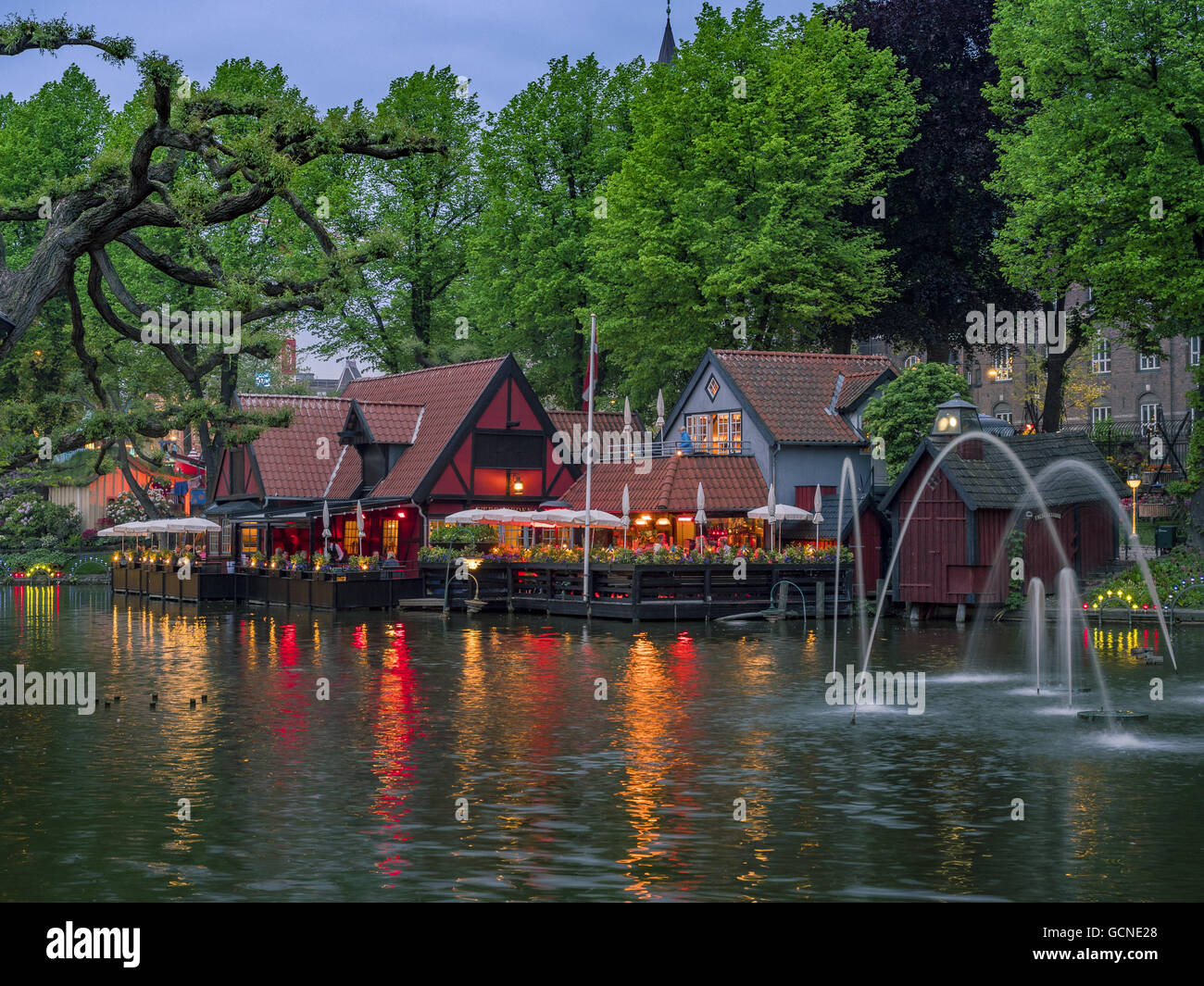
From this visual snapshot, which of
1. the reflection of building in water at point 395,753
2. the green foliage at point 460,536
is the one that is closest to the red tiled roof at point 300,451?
the green foliage at point 460,536

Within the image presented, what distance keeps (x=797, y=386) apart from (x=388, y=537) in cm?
1831

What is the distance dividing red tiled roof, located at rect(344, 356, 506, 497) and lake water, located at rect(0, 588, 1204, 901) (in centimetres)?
2870

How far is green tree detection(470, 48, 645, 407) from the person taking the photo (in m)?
63.0

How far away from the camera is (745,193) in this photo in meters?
58.5

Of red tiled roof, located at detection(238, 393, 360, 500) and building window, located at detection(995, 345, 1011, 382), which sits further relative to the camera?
building window, located at detection(995, 345, 1011, 382)

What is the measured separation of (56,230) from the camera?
691 inches

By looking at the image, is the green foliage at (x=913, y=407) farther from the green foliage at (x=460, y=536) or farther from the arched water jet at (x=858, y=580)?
Answer: the green foliage at (x=460, y=536)

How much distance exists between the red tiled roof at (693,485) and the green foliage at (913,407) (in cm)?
Answer: 481

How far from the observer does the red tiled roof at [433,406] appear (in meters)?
60.1

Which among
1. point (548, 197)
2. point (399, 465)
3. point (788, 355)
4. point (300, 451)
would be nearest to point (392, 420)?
point (399, 465)

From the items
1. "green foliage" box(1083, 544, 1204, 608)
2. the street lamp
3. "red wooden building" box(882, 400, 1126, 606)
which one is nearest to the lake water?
"green foliage" box(1083, 544, 1204, 608)

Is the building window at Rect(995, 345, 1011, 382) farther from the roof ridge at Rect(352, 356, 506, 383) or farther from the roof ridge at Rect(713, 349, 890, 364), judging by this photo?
the roof ridge at Rect(352, 356, 506, 383)

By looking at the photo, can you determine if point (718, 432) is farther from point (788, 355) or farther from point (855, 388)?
point (855, 388)

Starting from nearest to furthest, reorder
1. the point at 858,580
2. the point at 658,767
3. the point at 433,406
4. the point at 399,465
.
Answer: the point at 658,767 → the point at 858,580 → the point at 399,465 → the point at 433,406
